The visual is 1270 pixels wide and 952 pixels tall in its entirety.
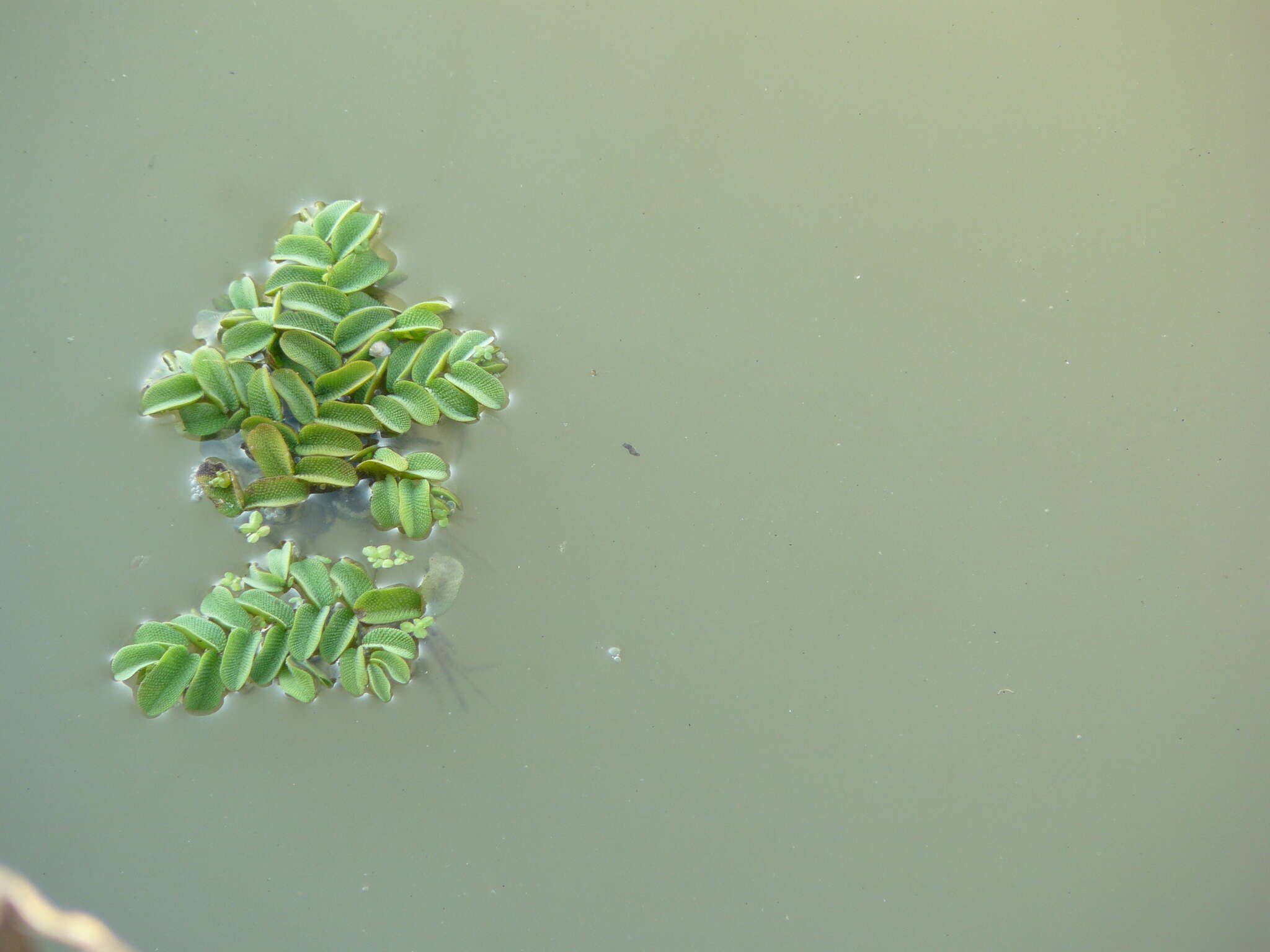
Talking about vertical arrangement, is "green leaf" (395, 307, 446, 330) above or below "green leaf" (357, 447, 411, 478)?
above

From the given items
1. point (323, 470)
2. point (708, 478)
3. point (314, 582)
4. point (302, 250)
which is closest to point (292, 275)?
point (302, 250)

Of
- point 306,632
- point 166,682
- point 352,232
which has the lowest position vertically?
point 166,682

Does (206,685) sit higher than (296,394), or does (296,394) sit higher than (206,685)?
(296,394)

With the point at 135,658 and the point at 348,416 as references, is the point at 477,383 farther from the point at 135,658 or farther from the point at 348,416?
the point at 135,658

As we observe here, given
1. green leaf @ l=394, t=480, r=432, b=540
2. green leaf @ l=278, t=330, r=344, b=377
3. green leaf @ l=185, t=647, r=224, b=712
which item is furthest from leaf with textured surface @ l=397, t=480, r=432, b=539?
green leaf @ l=185, t=647, r=224, b=712

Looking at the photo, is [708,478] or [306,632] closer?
[306,632]

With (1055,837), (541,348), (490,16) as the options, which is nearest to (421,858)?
(541,348)

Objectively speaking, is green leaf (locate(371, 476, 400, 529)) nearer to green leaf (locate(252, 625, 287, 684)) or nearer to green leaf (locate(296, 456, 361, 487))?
green leaf (locate(296, 456, 361, 487))
